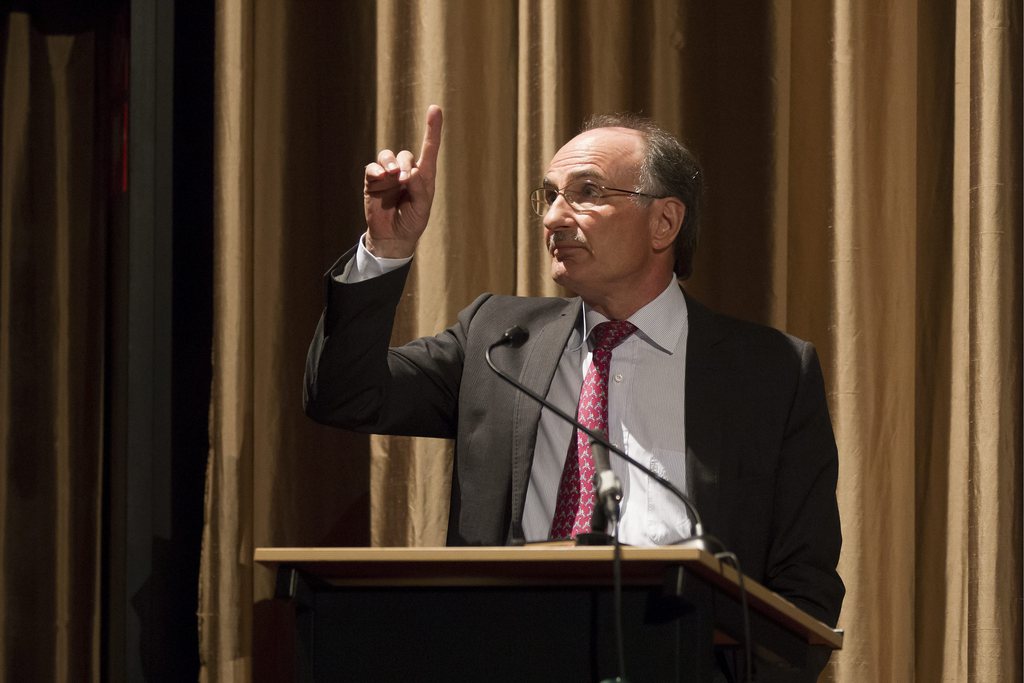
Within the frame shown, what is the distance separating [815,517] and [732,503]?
5.7 inches

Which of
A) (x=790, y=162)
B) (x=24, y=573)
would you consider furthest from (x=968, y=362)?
(x=24, y=573)

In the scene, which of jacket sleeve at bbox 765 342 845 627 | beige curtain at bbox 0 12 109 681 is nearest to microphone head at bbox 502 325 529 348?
jacket sleeve at bbox 765 342 845 627

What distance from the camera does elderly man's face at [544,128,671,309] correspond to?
2.28 m

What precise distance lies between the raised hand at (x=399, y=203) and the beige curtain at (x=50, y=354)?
109 centimetres

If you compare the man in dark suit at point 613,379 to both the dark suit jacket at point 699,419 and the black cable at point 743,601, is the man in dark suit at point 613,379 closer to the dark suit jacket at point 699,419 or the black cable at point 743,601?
the dark suit jacket at point 699,419

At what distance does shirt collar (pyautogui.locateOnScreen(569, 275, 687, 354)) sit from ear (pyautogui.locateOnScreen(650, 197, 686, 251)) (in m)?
0.08

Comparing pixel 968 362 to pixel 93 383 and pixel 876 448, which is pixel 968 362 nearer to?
pixel 876 448

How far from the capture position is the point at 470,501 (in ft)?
7.09

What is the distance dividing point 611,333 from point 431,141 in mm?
469

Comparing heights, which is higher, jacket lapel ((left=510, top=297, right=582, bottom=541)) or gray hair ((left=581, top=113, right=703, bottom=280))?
gray hair ((left=581, top=113, right=703, bottom=280))

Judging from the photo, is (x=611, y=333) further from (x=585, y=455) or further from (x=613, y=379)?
(x=585, y=455)

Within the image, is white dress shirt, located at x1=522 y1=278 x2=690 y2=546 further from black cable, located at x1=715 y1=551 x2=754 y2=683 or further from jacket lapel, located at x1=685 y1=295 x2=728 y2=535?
black cable, located at x1=715 y1=551 x2=754 y2=683

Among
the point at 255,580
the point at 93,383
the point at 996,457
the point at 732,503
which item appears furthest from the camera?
the point at 93,383

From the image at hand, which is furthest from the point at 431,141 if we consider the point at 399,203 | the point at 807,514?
the point at 807,514
